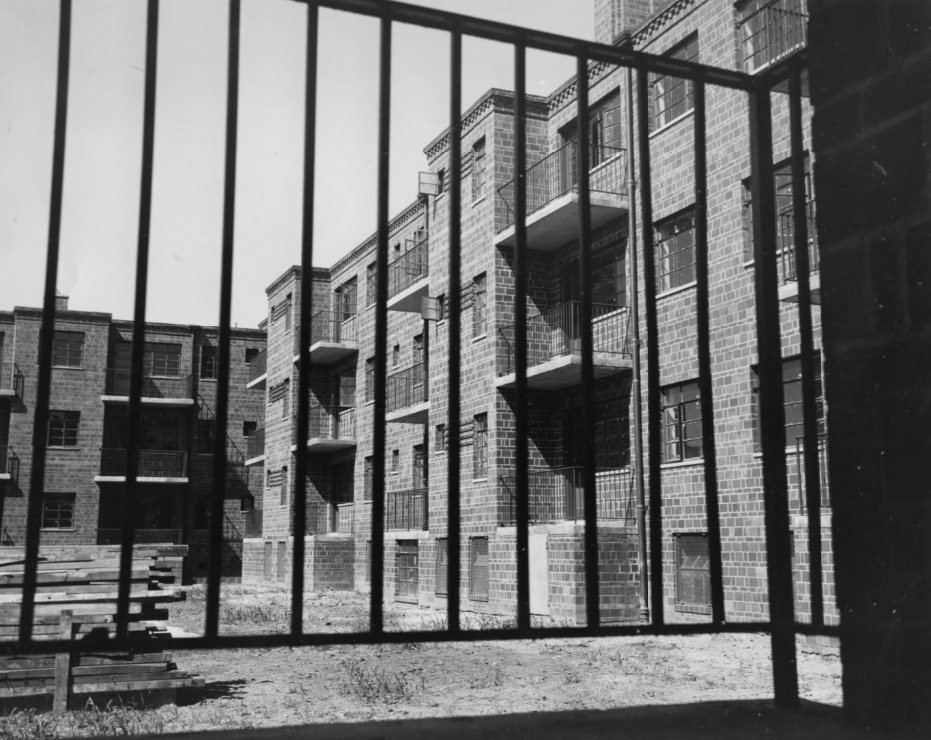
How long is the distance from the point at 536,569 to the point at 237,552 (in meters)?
27.3

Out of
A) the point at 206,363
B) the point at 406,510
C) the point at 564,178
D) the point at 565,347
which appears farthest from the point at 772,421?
the point at 206,363

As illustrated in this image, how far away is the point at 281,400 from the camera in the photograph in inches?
1507

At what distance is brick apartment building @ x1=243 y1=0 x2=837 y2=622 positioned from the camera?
15.4 m

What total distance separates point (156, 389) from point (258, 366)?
4.20 meters

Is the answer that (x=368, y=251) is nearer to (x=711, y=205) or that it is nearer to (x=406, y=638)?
(x=711, y=205)

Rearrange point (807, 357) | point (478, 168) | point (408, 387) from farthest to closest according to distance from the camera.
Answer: point (408, 387), point (478, 168), point (807, 357)

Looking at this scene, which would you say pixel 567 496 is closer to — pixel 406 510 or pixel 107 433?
pixel 406 510

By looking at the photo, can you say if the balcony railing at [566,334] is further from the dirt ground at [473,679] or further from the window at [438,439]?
the dirt ground at [473,679]

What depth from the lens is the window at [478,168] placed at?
73.8 ft

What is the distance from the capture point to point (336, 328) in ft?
110

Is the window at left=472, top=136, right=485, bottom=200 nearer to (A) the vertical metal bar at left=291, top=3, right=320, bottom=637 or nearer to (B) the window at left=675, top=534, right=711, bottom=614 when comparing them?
(B) the window at left=675, top=534, right=711, bottom=614

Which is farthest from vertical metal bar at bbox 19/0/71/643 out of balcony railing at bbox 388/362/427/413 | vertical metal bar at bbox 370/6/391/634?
balcony railing at bbox 388/362/427/413

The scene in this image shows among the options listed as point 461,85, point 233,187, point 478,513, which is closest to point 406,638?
point 233,187

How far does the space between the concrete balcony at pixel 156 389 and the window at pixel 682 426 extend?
86.7ft
